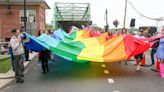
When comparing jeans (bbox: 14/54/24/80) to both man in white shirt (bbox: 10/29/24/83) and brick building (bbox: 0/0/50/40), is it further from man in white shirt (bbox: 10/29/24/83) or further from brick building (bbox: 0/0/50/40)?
brick building (bbox: 0/0/50/40)

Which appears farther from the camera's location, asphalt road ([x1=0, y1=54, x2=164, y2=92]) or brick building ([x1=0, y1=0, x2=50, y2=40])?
brick building ([x1=0, y1=0, x2=50, y2=40])

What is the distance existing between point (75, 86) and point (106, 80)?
1649 mm

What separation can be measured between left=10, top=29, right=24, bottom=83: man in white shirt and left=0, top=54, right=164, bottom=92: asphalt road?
33cm

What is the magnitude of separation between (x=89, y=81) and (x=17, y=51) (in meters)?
2.59

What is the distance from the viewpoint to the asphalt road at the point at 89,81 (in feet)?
38.8

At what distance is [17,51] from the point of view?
44.9ft

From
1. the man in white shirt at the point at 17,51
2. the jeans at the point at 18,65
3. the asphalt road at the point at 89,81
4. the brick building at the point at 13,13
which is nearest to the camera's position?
the asphalt road at the point at 89,81

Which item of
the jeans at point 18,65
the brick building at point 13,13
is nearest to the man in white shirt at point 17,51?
the jeans at point 18,65

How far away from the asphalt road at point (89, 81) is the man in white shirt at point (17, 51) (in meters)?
0.33

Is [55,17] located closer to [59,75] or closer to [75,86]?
[59,75]

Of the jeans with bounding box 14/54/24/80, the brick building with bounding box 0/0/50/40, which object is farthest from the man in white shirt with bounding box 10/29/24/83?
the brick building with bounding box 0/0/50/40

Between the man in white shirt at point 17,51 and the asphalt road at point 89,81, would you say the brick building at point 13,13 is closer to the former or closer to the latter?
the asphalt road at point 89,81

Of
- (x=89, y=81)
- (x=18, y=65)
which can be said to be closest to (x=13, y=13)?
(x=18, y=65)

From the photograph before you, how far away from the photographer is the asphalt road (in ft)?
38.8
